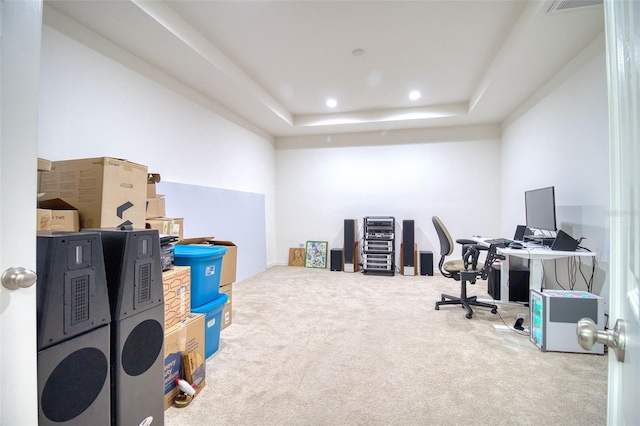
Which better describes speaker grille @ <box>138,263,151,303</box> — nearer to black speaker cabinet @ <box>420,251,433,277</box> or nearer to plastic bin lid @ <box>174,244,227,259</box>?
plastic bin lid @ <box>174,244,227,259</box>

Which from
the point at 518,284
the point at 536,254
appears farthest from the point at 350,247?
the point at 536,254

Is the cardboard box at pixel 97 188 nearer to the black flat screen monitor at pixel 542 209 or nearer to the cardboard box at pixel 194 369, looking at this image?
the cardboard box at pixel 194 369

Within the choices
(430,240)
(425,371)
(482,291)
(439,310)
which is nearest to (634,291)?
(425,371)

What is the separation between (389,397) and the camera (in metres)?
1.68

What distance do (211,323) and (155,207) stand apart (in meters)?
1.05

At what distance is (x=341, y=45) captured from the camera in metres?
2.90

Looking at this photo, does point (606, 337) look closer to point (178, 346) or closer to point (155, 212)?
point (178, 346)

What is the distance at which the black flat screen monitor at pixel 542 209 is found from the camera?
9.23 ft

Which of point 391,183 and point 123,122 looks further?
point 391,183

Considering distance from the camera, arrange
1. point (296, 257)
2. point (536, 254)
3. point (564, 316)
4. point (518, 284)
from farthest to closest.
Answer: point (296, 257) → point (518, 284) → point (536, 254) → point (564, 316)

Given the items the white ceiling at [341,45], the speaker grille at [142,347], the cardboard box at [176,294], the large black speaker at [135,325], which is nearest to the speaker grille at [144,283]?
the large black speaker at [135,325]

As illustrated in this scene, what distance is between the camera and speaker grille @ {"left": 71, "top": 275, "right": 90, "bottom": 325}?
1.02 metres

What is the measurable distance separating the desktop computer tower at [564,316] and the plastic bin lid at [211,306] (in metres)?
2.53

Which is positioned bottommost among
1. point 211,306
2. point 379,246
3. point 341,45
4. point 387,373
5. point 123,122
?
point 387,373
